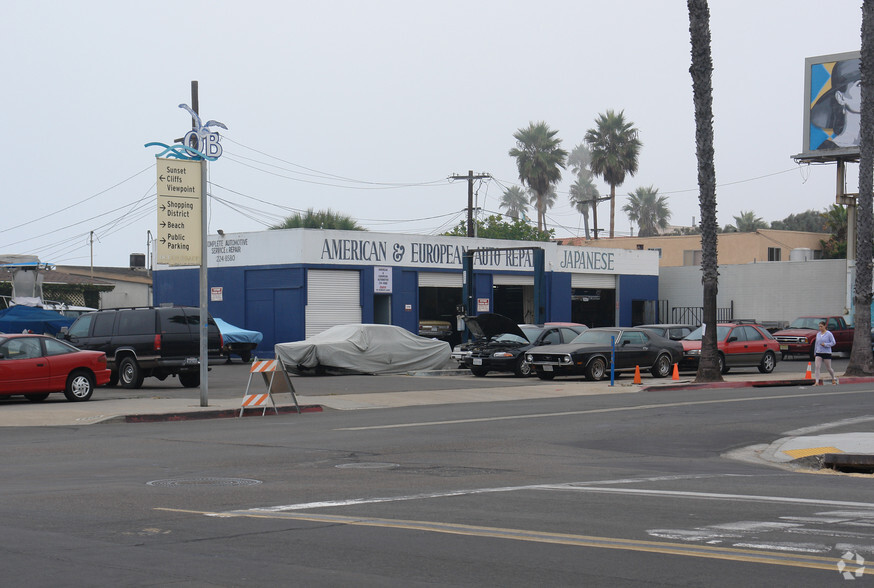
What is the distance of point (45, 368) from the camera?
2078 cm

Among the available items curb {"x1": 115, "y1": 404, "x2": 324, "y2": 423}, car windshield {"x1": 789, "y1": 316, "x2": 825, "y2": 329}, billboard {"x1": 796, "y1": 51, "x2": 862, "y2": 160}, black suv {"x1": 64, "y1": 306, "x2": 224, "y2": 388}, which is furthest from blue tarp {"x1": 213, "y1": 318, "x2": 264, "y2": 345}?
billboard {"x1": 796, "y1": 51, "x2": 862, "y2": 160}

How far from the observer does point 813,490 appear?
10.3 metres

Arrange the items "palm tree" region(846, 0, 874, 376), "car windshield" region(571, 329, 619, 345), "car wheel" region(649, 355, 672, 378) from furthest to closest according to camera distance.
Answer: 1. "car wheel" region(649, 355, 672, 378)
2. "palm tree" region(846, 0, 874, 376)
3. "car windshield" region(571, 329, 619, 345)

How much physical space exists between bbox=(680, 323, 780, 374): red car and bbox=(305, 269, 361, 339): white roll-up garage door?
14888 millimetres

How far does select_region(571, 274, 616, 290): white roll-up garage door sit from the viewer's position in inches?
2084

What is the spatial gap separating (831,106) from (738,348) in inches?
1016

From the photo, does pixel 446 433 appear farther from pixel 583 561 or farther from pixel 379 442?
pixel 583 561

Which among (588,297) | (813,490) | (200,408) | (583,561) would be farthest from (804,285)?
(583,561)

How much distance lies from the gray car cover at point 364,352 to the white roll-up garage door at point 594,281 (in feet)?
67.6

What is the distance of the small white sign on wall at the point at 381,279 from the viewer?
141 ft

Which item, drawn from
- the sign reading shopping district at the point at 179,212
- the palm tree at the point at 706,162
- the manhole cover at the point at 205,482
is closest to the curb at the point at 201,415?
the sign reading shopping district at the point at 179,212

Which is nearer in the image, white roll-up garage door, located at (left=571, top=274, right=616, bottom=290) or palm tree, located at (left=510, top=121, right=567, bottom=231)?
white roll-up garage door, located at (left=571, top=274, right=616, bottom=290)

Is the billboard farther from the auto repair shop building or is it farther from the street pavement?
the street pavement

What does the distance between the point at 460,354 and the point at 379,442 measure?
674 inches
